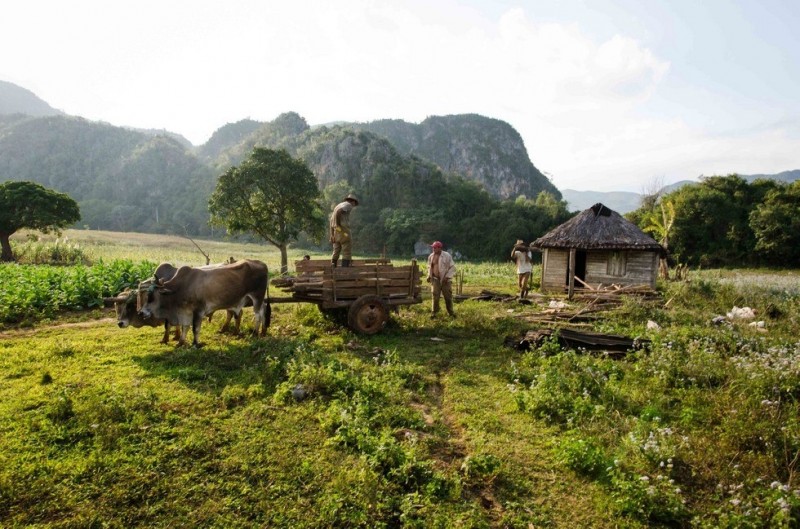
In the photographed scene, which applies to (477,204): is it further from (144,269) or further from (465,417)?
(465,417)

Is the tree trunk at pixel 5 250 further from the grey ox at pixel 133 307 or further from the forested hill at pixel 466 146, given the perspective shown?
the forested hill at pixel 466 146

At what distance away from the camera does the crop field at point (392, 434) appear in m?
3.95

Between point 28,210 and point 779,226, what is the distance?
183ft

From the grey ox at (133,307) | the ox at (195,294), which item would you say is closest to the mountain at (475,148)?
the ox at (195,294)

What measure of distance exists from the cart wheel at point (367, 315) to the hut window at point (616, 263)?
1359 cm

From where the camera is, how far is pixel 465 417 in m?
5.84

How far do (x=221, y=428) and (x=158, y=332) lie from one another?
18.5 ft

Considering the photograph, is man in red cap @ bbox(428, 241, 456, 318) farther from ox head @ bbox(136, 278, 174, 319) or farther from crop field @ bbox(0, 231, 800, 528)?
ox head @ bbox(136, 278, 174, 319)

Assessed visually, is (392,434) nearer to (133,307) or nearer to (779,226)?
(133,307)

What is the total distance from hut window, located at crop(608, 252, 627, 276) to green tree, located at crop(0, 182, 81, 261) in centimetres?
3074

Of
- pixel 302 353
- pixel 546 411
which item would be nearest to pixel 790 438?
pixel 546 411

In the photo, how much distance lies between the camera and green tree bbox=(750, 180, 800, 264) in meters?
36.5

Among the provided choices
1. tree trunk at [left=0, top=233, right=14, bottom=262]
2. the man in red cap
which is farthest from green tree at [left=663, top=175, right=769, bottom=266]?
tree trunk at [left=0, top=233, right=14, bottom=262]

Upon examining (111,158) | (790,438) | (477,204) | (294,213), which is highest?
(111,158)
